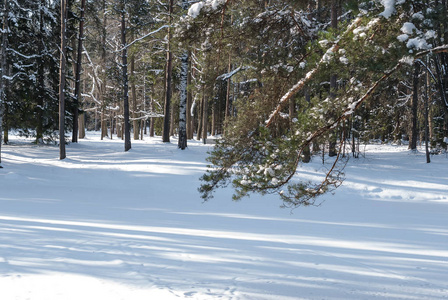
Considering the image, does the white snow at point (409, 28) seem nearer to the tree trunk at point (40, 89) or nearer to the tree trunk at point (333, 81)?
the tree trunk at point (333, 81)

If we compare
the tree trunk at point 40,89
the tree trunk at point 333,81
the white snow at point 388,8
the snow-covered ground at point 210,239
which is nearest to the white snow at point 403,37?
the white snow at point 388,8

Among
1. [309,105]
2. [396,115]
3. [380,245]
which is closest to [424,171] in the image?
[396,115]

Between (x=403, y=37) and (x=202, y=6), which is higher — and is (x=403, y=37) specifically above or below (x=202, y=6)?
below

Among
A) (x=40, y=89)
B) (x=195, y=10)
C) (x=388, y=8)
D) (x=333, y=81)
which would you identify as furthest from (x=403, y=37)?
(x=40, y=89)

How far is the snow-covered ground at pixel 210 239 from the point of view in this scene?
4.92 metres

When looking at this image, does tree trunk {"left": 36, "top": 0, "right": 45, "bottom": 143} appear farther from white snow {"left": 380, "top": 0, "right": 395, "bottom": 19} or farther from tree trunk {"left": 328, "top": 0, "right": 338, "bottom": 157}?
white snow {"left": 380, "top": 0, "right": 395, "bottom": 19}

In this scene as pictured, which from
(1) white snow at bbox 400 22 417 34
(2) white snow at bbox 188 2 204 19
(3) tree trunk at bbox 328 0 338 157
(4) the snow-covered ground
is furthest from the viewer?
(2) white snow at bbox 188 2 204 19

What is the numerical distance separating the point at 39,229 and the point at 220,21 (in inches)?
206

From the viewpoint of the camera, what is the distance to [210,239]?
23.8 feet

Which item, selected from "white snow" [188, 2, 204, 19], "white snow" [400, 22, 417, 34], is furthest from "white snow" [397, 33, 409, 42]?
"white snow" [188, 2, 204, 19]

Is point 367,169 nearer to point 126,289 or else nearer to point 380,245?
point 380,245

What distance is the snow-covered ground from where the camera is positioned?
4918mm

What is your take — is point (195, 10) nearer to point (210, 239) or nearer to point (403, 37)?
point (403, 37)

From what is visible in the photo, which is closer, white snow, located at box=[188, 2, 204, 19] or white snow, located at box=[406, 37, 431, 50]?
white snow, located at box=[406, 37, 431, 50]
